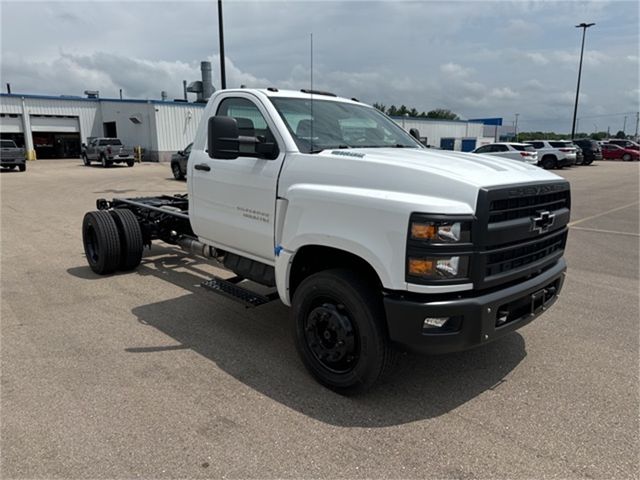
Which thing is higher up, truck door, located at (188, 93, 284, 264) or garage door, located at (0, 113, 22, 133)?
garage door, located at (0, 113, 22, 133)

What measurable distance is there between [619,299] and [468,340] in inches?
147

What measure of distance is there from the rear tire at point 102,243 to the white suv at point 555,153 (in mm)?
29180

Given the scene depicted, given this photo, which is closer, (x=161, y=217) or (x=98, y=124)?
(x=161, y=217)

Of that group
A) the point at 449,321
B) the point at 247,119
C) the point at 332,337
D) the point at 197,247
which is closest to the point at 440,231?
the point at 449,321

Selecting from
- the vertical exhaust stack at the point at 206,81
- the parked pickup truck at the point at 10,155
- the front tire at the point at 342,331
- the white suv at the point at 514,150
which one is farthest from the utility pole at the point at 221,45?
the parked pickup truck at the point at 10,155

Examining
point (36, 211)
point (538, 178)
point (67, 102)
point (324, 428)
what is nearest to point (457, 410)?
point (324, 428)

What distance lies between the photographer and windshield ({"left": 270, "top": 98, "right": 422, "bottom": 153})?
4.03m

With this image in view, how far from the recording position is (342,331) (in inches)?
132

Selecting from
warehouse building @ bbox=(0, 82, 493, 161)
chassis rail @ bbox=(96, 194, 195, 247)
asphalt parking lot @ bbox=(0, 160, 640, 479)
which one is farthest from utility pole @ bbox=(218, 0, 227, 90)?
warehouse building @ bbox=(0, 82, 493, 161)

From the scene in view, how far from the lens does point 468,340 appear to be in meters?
3.00

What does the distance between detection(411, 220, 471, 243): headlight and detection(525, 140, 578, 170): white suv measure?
3056cm

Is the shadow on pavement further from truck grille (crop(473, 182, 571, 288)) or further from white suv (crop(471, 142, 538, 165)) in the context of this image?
white suv (crop(471, 142, 538, 165))

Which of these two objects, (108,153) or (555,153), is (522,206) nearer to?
(555,153)

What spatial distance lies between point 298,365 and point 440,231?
5.80 ft
